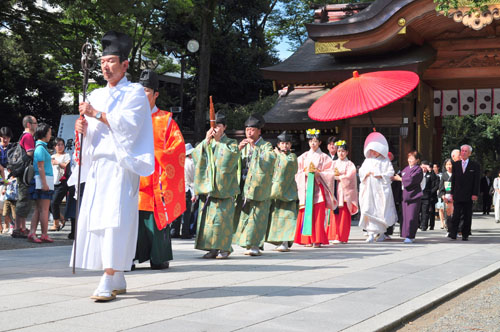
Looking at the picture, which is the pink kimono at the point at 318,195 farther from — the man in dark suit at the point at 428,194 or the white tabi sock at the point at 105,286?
the white tabi sock at the point at 105,286

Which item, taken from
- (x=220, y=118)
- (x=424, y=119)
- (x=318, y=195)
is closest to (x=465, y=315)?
(x=220, y=118)

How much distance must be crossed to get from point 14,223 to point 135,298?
265 inches

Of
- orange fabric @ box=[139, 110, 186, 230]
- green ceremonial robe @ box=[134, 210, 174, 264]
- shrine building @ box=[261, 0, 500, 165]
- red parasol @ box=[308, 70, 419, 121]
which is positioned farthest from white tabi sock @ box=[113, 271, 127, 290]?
shrine building @ box=[261, 0, 500, 165]

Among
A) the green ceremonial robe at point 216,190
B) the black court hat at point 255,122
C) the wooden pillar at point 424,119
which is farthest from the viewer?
the wooden pillar at point 424,119

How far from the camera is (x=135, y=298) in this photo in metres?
5.27

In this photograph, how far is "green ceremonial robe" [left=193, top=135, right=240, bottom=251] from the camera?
820 centimetres

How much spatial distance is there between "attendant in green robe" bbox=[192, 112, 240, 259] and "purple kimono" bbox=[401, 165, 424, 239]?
4.65m

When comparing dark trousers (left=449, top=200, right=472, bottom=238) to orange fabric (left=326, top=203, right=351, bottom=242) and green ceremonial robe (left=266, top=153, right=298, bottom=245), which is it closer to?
orange fabric (left=326, top=203, right=351, bottom=242)

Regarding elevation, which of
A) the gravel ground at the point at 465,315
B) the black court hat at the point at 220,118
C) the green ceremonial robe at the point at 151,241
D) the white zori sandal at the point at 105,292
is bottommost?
the gravel ground at the point at 465,315

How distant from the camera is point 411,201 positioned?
11.9 m

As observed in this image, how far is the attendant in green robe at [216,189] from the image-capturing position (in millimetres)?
8211

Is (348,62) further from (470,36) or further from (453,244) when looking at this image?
(453,244)

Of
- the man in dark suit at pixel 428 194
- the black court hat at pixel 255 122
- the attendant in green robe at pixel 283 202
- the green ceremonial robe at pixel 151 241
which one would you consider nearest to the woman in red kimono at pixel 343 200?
the attendant in green robe at pixel 283 202

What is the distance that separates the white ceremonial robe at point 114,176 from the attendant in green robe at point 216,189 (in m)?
2.87
